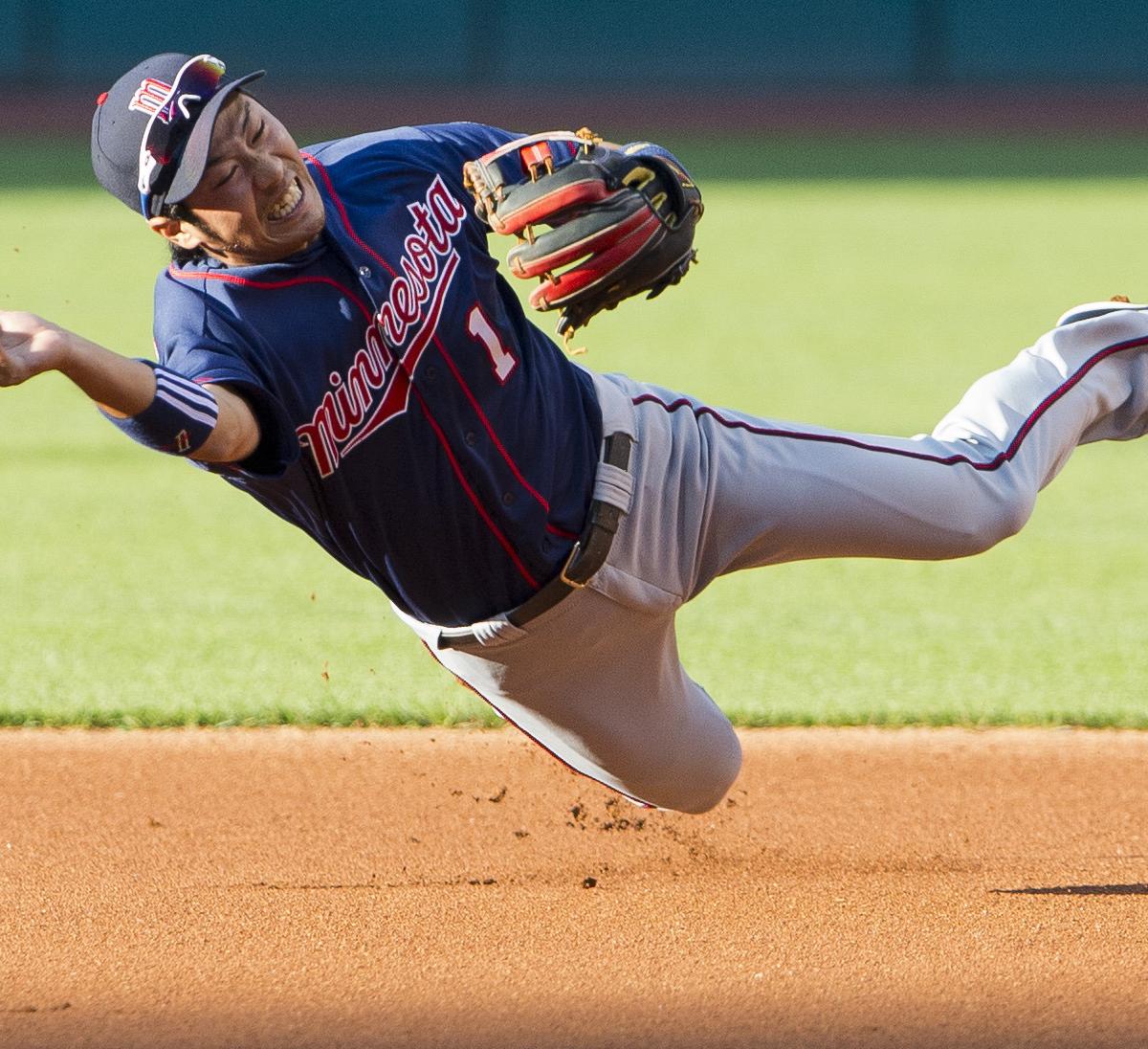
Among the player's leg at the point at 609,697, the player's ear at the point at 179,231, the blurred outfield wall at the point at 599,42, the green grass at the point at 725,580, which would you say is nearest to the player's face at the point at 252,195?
the player's ear at the point at 179,231

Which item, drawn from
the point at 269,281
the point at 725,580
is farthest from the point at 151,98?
the point at 725,580

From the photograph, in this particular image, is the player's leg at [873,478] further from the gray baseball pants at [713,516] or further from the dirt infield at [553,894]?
the dirt infield at [553,894]

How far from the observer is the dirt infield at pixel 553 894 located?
8.48 feet

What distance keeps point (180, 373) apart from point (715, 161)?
15.2m

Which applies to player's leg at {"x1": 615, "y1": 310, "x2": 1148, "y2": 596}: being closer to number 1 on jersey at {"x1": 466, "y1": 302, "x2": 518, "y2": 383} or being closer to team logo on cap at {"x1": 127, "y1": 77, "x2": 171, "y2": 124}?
number 1 on jersey at {"x1": 466, "y1": 302, "x2": 518, "y2": 383}

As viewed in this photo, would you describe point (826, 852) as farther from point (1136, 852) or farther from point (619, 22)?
point (619, 22)

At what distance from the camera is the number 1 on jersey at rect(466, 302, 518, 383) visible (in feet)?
8.88

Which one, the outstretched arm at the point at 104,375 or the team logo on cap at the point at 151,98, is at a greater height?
the team logo on cap at the point at 151,98

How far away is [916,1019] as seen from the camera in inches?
101

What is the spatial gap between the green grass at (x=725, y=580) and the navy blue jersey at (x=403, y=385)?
1.62 meters

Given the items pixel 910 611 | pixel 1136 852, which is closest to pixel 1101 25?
pixel 910 611

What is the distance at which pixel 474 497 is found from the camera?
2693 mm

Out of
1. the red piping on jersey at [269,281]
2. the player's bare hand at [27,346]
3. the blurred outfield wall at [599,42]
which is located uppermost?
the player's bare hand at [27,346]

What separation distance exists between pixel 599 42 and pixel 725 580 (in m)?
16.1
